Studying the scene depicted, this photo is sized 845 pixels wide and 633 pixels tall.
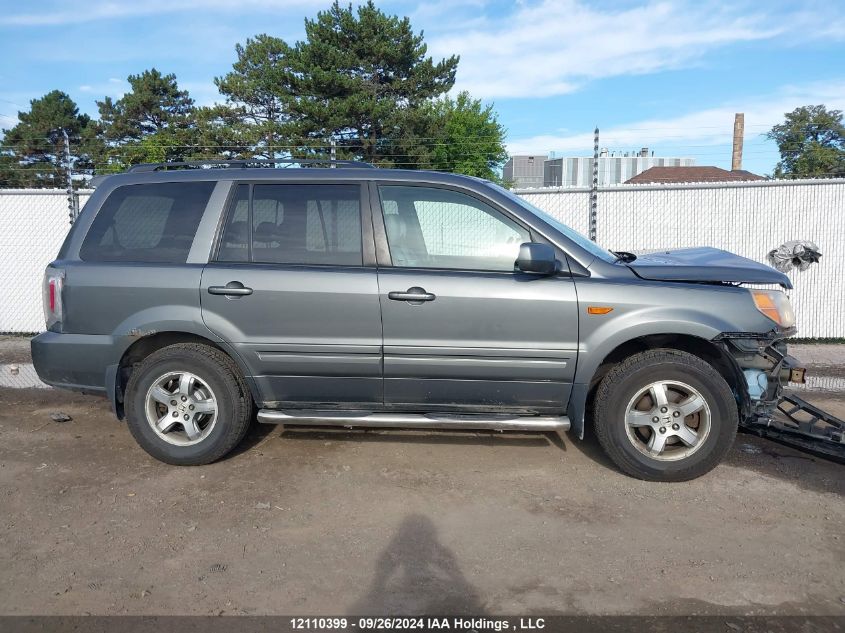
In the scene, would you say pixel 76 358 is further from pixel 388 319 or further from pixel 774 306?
pixel 774 306

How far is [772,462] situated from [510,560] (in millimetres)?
2417

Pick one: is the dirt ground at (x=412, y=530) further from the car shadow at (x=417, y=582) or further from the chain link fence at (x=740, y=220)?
the chain link fence at (x=740, y=220)

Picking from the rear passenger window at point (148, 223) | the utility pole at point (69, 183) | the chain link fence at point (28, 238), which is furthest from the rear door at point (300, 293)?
the chain link fence at point (28, 238)

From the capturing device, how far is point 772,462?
450 centimetres

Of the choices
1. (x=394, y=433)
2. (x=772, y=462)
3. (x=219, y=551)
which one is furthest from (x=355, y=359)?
(x=772, y=462)

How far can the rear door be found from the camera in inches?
163

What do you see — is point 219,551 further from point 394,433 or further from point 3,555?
point 394,433

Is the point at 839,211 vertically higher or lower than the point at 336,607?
higher

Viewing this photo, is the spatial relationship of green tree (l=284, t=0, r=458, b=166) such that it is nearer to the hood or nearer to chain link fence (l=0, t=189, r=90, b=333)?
chain link fence (l=0, t=189, r=90, b=333)

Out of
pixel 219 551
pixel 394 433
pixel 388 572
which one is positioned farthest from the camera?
pixel 394 433

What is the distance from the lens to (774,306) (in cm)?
404

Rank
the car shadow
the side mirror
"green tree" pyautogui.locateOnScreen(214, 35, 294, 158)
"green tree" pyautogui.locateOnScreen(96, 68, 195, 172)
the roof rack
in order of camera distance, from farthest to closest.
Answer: "green tree" pyautogui.locateOnScreen(96, 68, 195, 172) → "green tree" pyautogui.locateOnScreen(214, 35, 294, 158) → the roof rack → the side mirror → the car shadow

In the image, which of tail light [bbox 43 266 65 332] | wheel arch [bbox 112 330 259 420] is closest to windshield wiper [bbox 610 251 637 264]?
wheel arch [bbox 112 330 259 420]

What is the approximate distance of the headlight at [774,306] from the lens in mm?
3998
